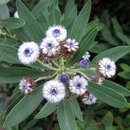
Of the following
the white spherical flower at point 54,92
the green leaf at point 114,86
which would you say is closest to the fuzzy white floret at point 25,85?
the white spherical flower at point 54,92

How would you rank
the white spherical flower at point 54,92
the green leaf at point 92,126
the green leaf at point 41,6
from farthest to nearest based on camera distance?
the green leaf at point 92,126 < the green leaf at point 41,6 < the white spherical flower at point 54,92

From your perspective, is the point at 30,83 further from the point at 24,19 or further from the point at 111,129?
the point at 111,129

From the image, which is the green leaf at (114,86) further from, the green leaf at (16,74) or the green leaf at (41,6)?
the green leaf at (41,6)

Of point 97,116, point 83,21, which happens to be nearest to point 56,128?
point 97,116

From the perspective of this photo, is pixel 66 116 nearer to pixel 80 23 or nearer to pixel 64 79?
pixel 64 79

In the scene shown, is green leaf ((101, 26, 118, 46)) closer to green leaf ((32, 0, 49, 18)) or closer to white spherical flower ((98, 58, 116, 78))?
green leaf ((32, 0, 49, 18))

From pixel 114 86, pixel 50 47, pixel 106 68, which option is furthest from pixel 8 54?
pixel 114 86

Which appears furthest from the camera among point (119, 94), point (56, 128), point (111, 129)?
point (56, 128)
